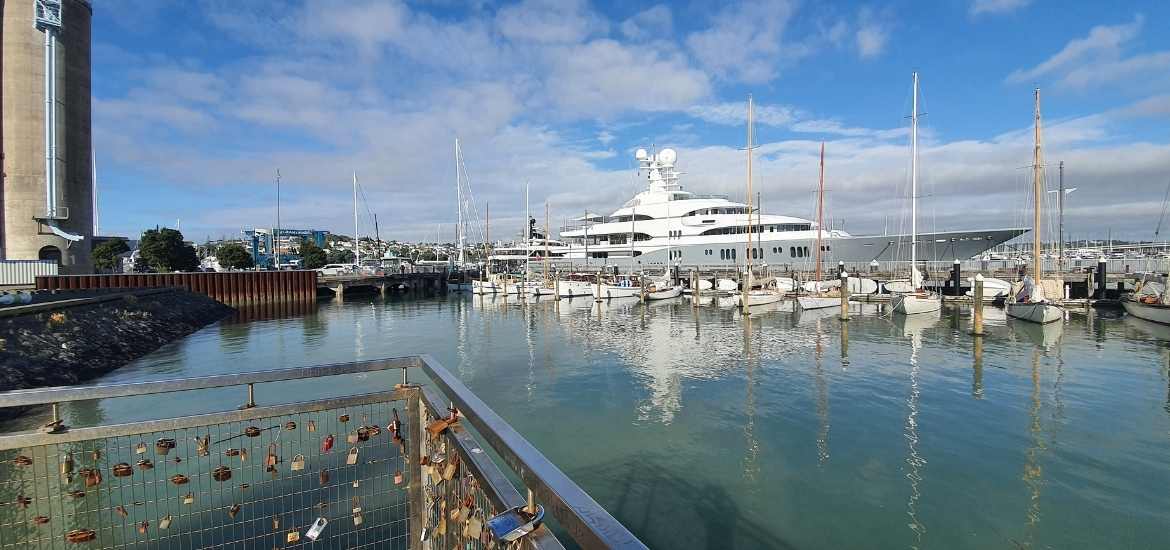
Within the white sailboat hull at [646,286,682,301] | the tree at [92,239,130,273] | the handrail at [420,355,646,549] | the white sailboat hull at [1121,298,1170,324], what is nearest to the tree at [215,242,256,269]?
the tree at [92,239,130,273]

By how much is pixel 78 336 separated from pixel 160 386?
20412 millimetres

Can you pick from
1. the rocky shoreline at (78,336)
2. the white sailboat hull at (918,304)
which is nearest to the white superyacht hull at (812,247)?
the white sailboat hull at (918,304)

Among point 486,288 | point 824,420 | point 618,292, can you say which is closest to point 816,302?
point 618,292

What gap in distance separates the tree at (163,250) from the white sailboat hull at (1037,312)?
3077 inches

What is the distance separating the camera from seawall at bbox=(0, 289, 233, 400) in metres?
14.0

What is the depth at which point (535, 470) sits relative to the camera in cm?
176

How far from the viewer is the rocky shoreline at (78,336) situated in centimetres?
1391

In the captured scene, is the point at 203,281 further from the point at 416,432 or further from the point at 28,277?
the point at 416,432

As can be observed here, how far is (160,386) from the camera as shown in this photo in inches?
131

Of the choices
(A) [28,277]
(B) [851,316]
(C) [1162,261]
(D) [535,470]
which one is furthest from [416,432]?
(C) [1162,261]

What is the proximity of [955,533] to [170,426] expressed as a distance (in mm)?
8821

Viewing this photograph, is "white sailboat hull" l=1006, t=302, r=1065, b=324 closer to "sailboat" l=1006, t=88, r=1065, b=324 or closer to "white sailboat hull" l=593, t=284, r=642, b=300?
"sailboat" l=1006, t=88, r=1065, b=324

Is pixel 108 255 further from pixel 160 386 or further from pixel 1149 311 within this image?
pixel 1149 311

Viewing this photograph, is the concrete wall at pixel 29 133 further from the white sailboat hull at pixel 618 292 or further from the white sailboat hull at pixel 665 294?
the white sailboat hull at pixel 665 294
